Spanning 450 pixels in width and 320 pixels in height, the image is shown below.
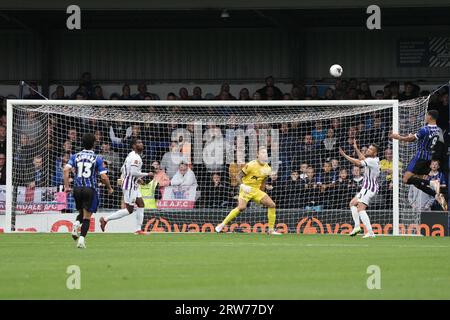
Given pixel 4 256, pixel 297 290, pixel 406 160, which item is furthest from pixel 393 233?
pixel 297 290

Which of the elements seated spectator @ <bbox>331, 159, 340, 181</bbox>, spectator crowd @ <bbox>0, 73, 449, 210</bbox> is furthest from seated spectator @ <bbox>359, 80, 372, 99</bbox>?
seated spectator @ <bbox>331, 159, 340, 181</bbox>

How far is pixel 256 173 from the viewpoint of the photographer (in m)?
23.5

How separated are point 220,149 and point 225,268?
12.3 meters

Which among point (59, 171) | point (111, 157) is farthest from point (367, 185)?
point (59, 171)

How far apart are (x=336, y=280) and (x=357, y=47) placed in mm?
19817

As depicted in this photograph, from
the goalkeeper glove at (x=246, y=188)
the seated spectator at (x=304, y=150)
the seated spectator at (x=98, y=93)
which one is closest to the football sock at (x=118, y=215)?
the goalkeeper glove at (x=246, y=188)

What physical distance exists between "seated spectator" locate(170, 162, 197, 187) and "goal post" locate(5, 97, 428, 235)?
0.16 m

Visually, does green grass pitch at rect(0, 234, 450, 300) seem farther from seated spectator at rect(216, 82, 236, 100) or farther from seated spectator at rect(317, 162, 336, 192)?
seated spectator at rect(216, 82, 236, 100)

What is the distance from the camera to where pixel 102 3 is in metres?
26.8

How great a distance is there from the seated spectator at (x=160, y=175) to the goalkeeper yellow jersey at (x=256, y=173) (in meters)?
2.48

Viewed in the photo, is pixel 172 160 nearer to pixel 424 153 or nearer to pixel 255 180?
pixel 255 180

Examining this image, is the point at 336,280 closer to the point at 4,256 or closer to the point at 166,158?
the point at 4,256

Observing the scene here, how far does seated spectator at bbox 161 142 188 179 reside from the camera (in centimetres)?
2567

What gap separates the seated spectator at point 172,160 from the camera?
1011 inches
